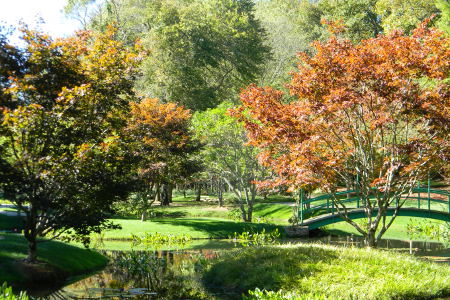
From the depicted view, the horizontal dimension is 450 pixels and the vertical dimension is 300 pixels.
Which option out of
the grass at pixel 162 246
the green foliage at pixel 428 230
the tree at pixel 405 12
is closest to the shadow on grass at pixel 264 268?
the grass at pixel 162 246

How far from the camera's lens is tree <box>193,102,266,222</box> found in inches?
1062

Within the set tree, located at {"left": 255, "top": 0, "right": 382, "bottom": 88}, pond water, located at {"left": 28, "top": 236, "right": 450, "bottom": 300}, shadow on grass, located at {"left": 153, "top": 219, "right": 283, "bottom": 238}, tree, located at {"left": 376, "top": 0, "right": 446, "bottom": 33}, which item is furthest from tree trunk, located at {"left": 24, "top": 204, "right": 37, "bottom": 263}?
tree, located at {"left": 376, "top": 0, "right": 446, "bottom": 33}

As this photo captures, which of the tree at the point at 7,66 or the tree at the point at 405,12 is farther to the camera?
the tree at the point at 405,12

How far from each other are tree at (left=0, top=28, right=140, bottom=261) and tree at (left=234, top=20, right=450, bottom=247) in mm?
4121

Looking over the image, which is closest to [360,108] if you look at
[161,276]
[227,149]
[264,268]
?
[264,268]

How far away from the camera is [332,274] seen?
33.5 ft

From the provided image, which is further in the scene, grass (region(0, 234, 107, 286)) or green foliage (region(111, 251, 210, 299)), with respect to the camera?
green foliage (region(111, 251, 210, 299))

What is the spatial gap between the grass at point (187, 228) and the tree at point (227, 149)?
3445mm

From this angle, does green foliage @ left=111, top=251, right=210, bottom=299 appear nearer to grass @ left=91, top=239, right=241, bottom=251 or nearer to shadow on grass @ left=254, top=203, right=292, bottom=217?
grass @ left=91, top=239, right=241, bottom=251

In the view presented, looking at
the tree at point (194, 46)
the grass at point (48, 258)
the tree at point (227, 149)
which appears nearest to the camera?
the grass at point (48, 258)

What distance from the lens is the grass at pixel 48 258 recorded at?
10.8 meters

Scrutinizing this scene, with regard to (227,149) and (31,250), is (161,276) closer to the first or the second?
(31,250)

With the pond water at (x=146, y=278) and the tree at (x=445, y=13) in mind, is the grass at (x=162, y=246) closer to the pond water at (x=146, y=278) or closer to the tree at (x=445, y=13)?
the pond water at (x=146, y=278)

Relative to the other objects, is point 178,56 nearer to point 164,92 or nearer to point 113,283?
point 164,92
